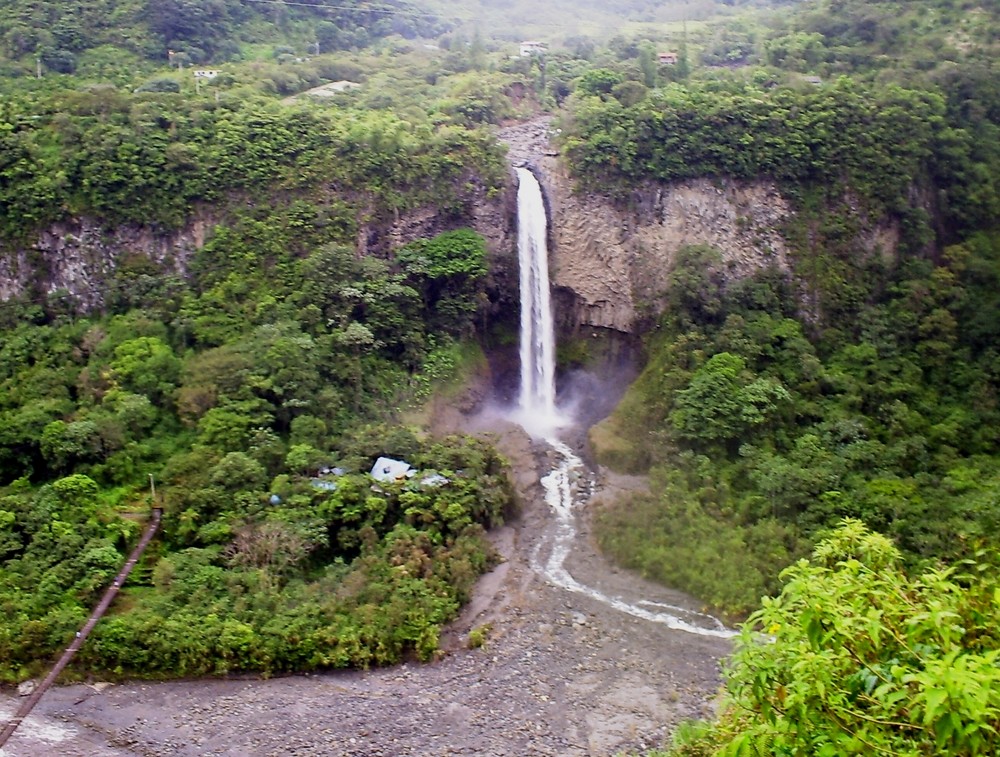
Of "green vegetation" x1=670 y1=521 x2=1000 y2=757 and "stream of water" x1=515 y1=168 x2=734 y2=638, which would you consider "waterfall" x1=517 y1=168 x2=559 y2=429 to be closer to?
"stream of water" x1=515 y1=168 x2=734 y2=638

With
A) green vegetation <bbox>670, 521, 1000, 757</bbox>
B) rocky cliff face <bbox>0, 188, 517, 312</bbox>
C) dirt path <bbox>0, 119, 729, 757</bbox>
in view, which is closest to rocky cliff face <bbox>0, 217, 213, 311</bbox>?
rocky cliff face <bbox>0, 188, 517, 312</bbox>

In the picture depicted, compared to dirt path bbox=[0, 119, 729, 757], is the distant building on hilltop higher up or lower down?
higher up

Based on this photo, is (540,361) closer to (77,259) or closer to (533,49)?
(77,259)

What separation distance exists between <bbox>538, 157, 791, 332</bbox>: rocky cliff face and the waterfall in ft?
1.28

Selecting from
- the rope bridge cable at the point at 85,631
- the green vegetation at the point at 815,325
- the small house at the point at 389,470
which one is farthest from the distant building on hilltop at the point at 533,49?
the rope bridge cable at the point at 85,631

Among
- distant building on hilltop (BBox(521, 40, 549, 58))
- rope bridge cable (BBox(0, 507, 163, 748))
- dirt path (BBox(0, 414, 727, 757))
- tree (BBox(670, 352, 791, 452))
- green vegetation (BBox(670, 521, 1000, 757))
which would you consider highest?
distant building on hilltop (BBox(521, 40, 549, 58))

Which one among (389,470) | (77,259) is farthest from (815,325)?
(77,259)

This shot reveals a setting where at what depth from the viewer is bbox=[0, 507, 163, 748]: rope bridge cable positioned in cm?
1073

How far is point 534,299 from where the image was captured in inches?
857

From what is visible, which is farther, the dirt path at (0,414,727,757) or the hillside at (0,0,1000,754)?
the hillside at (0,0,1000,754)

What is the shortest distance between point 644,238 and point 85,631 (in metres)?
14.9

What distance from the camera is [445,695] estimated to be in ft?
39.9

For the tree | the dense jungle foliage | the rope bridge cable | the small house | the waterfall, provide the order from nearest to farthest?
the rope bridge cable
the dense jungle foliage
the small house
the tree
the waterfall

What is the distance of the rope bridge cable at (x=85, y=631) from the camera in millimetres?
Result: 10734
